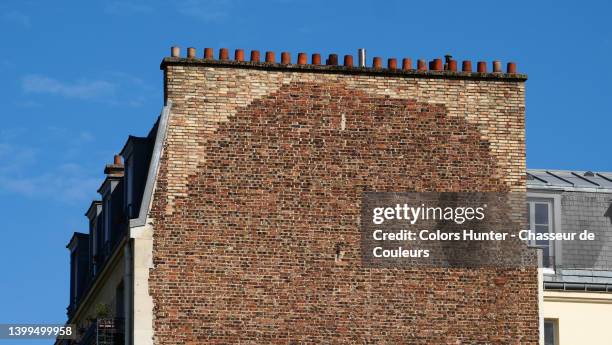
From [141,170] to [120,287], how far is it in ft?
8.93

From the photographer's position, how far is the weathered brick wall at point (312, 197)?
Answer: 39.1 meters

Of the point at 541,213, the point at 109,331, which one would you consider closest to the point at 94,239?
the point at 109,331

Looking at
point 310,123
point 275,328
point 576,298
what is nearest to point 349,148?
point 310,123

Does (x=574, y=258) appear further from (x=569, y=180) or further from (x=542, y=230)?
(x=569, y=180)

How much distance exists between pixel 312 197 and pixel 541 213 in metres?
7.93

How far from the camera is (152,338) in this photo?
38500 millimetres

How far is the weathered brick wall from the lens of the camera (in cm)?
3912

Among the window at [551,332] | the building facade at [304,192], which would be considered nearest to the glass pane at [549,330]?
the window at [551,332]

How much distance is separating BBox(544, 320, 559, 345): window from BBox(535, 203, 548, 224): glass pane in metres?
2.70

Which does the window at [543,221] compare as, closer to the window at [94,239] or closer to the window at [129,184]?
the window at [129,184]

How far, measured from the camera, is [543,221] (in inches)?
1786

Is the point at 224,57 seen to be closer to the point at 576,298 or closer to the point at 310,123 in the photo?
the point at 310,123

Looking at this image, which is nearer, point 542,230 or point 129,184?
point 129,184

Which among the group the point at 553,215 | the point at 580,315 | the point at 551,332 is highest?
the point at 553,215
